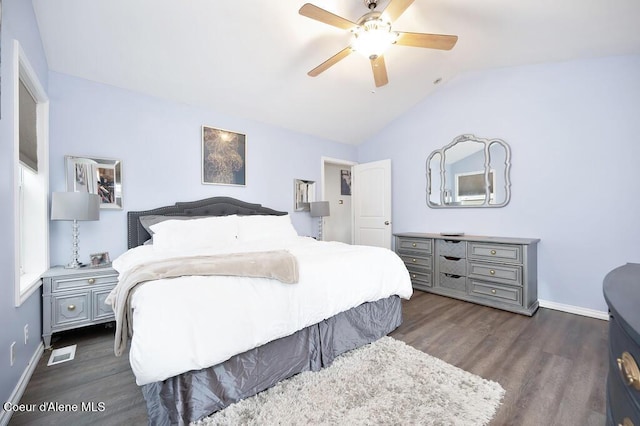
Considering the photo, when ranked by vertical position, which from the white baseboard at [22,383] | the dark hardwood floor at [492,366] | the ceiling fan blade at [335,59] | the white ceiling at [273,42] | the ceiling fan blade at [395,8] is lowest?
the dark hardwood floor at [492,366]

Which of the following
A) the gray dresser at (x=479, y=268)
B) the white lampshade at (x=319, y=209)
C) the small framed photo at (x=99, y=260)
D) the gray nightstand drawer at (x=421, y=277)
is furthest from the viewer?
the white lampshade at (x=319, y=209)

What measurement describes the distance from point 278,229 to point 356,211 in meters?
2.12

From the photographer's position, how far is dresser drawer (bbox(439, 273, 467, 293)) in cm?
336

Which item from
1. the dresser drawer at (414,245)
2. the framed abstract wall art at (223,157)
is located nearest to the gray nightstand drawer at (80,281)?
the framed abstract wall art at (223,157)

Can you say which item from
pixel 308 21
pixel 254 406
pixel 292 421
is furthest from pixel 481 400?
pixel 308 21

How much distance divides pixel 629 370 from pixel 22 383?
2.83 m

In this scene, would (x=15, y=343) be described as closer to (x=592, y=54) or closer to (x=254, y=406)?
(x=254, y=406)

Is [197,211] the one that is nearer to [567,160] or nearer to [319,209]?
[319,209]

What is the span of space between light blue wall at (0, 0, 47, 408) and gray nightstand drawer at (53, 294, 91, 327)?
0.97 feet

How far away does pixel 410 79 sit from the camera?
3645mm

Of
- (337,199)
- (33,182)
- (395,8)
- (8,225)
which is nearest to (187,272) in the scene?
(8,225)

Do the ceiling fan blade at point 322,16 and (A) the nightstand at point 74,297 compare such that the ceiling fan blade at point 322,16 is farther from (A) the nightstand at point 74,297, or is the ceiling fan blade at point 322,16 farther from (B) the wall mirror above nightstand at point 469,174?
(A) the nightstand at point 74,297

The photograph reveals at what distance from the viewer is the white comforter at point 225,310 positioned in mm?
1260

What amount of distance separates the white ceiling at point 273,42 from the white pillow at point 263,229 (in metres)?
1.56
